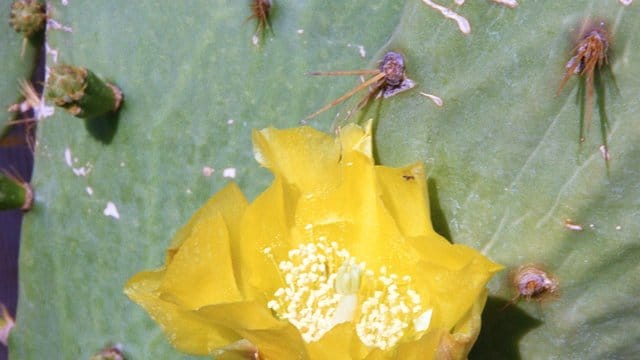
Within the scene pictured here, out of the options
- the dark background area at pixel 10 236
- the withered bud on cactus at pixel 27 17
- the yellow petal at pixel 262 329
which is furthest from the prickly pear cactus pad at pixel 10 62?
the yellow petal at pixel 262 329

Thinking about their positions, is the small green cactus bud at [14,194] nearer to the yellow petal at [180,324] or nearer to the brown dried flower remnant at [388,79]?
the yellow petal at [180,324]

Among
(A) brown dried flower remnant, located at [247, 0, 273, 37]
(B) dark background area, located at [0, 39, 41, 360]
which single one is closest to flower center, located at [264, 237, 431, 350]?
(A) brown dried flower remnant, located at [247, 0, 273, 37]

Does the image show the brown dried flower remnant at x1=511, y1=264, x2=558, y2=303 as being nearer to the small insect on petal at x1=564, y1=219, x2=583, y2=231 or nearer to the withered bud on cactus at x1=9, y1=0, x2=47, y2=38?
the small insect on petal at x1=564, y1=219, x2=583, y2=231

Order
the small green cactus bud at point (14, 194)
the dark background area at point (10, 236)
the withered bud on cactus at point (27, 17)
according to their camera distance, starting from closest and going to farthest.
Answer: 1. the small green cactus bud at point (14, 194)
2. the withered bud on cactus at point (27, 17)
3. the dark background area at point (10, 236)

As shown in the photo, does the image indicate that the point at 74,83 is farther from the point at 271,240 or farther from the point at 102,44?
the point at 271,240

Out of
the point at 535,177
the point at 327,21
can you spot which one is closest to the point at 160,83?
the point at 327,21

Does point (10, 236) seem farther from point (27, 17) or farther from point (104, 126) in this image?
point (104, 126)

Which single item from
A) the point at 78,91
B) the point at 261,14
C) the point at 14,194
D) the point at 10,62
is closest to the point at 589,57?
the point at 261,14

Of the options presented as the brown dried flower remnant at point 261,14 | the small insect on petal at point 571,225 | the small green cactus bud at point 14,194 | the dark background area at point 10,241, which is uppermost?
the brown dried flower remnant at point 261,14
